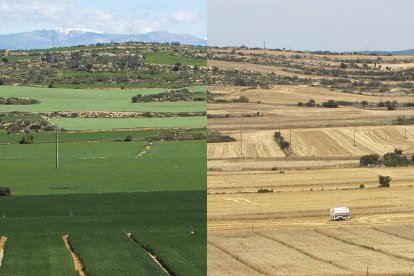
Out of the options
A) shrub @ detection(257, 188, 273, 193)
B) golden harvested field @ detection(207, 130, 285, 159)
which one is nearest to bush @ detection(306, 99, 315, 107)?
golden harvested field @ detection(207, 130, 285, 159)

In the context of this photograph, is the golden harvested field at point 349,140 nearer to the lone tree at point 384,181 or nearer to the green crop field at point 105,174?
the green crop field at point 105,174

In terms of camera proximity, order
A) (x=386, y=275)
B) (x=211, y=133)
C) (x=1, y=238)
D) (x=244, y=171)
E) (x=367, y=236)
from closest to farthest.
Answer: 1. (x=386, y=275)
2. (x=1, y=238)
3. (x=367, y=236)
4. (x=244, y=171)
5. (x=211, y=133)

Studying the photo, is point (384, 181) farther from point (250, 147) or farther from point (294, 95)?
point (294, 95)

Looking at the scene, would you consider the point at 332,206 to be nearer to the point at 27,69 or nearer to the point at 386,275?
the point at 386,275

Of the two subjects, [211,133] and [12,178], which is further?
[211,133]

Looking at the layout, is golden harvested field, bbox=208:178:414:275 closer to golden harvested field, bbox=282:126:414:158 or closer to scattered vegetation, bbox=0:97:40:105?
golden harvested field, bbox=282:126:414:158

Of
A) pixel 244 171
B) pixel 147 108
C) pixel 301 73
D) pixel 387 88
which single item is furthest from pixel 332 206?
pixel 301 73

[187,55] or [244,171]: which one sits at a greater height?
[187,55]

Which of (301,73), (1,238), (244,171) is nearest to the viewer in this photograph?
(1,238)

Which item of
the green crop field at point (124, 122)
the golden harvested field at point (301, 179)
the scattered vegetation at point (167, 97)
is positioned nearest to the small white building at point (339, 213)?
the golden harvested field at point (301, 179)
